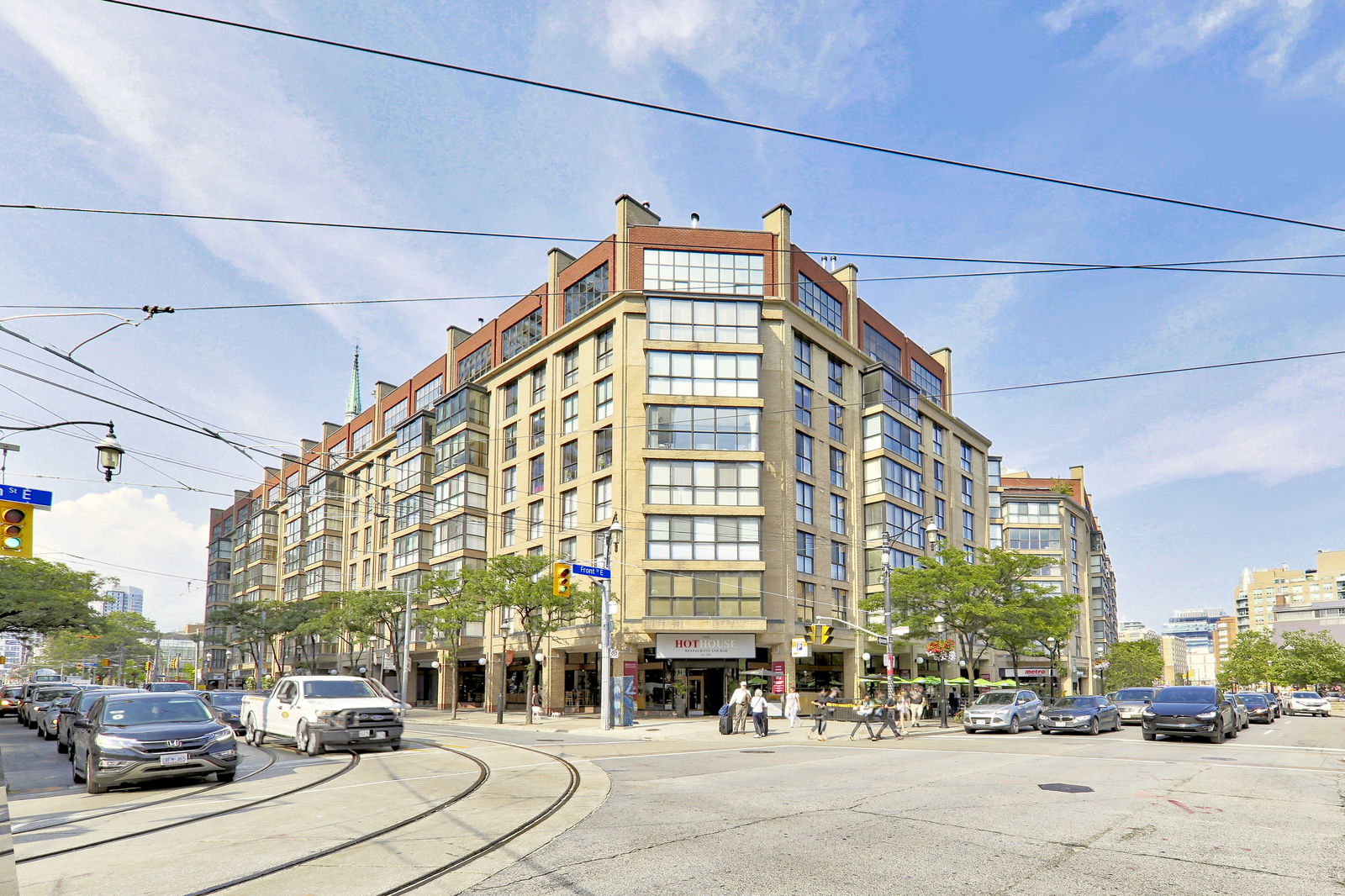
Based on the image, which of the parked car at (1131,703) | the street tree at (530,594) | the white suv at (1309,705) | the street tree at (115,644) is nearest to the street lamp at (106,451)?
the street tree at (530,594)

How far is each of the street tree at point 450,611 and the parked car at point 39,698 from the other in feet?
50.7

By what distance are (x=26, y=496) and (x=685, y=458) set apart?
1207 inches

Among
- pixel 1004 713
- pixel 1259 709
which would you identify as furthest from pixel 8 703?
pixel 1259 709

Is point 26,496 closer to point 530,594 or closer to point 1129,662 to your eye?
point 530,594

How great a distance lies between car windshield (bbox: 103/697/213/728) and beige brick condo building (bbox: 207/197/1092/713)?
83.3 feet

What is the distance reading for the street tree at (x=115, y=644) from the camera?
100794 millimetres

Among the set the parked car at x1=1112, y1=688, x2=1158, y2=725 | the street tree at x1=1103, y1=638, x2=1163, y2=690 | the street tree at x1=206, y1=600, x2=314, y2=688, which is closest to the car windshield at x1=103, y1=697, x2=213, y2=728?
the parked car at x1=1112, y1=688, x2=1158, y2=725

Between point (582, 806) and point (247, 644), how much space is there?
298 feet

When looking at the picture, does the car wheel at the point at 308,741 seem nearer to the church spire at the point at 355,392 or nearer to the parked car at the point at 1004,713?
the parked car at the point at 1004,713

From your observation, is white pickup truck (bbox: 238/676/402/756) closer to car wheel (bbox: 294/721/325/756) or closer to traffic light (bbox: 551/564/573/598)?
car wheel (bbox: 294/721/325/756)

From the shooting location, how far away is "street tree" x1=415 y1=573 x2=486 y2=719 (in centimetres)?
4381

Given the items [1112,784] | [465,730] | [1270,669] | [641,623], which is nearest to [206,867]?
[1112,784]

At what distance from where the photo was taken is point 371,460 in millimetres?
72625

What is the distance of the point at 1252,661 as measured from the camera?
315ft
